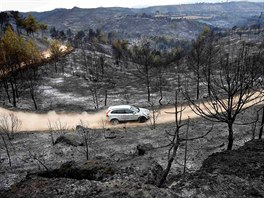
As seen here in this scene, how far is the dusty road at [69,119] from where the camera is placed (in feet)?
102

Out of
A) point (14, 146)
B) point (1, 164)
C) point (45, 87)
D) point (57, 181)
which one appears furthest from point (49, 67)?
point (57, 181)

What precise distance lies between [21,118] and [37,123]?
103 inches

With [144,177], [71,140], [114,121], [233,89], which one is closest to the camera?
[144,177]

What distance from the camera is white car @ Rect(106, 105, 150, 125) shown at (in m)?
30.7

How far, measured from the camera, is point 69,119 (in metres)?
34.1

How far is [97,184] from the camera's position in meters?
10.1

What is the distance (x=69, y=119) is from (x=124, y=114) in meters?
7.35

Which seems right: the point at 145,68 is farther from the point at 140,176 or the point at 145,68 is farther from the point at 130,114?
the point at 140,176

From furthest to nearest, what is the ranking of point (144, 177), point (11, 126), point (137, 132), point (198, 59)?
point (198, 59) → point (11, 126) → point (137, 132) → point (144, 177)

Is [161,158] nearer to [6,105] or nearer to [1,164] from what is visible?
[1,164]

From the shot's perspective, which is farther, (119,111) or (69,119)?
(69,119)

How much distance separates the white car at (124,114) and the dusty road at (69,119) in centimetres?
63

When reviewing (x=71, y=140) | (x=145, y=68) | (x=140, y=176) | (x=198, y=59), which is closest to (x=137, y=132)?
(x=71, y=140)

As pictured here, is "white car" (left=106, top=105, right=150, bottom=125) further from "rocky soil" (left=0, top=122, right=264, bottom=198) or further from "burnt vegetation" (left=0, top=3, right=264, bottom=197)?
"rocky soil" (left=0, top=122, right=264, bottom=198)
